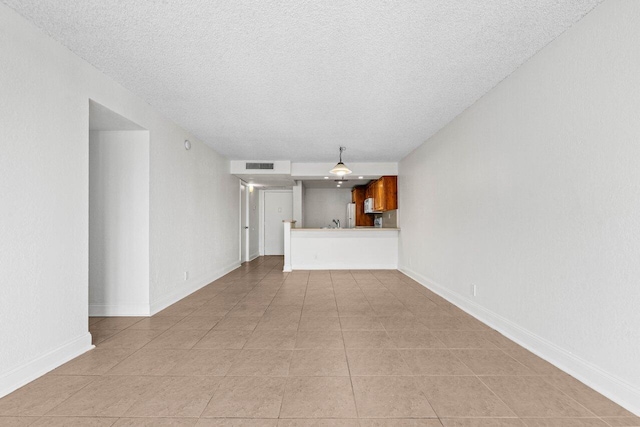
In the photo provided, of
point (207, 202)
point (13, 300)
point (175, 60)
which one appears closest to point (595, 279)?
point (175, 60)

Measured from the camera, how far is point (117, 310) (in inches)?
143

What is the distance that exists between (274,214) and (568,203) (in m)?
8.87

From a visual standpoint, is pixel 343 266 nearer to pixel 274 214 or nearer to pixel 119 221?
pixel 274 214

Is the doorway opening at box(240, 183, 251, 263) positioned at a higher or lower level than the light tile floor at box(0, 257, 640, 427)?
higher

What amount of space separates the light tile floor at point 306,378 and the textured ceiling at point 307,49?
248cm

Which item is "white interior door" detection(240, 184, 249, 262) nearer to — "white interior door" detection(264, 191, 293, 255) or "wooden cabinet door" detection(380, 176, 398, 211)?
"white interior door" detection(264, 191, 293, 255)

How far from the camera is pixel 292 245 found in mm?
7254

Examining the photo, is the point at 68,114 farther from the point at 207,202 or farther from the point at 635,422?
the point at 635,422

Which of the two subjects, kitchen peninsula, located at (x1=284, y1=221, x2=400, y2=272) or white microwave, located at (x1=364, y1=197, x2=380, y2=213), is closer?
kitchen peninsula, located at (x1=284, y1=221, x2=400, y2=272)

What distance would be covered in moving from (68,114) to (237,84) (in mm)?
A: 1458

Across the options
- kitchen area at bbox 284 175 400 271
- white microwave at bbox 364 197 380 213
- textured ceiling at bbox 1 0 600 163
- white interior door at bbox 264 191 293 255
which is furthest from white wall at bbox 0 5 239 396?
white interior door at bbox 264 191 293 255

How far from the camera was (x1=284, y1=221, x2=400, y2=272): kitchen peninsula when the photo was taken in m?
7.24

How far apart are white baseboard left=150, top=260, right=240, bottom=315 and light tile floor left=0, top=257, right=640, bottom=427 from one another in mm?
222

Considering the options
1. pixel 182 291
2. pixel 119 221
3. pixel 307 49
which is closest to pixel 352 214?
pixel 182 291
